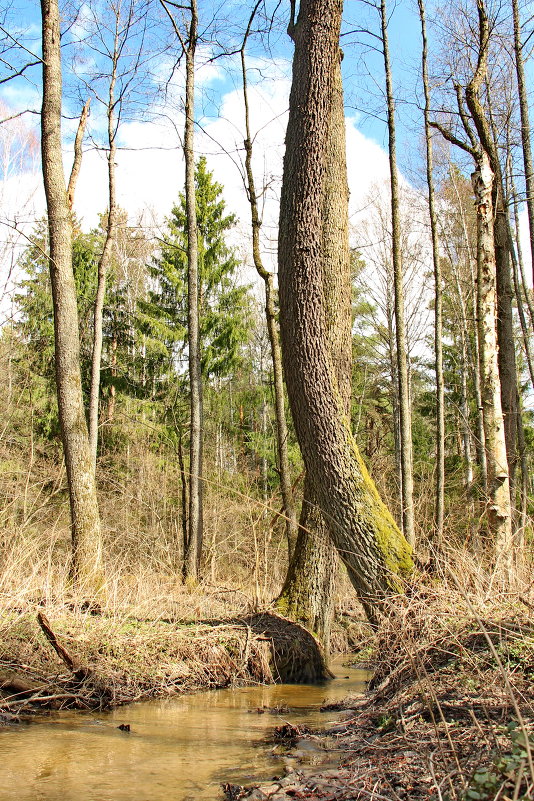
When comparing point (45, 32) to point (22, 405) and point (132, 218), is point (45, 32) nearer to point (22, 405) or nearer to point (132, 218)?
point (22, 405)

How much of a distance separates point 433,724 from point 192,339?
364 inches

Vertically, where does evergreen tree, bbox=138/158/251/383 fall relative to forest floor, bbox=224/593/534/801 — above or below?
above

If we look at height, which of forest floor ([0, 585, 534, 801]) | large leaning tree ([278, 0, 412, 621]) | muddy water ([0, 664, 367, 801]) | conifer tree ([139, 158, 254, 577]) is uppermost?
conifer tree ([139, 158, 254, 577])

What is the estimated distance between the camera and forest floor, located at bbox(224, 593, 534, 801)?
2.53 metres

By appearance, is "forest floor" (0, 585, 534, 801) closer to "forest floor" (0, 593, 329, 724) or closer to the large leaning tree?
"forest floor" (0, 593, 329, 724)

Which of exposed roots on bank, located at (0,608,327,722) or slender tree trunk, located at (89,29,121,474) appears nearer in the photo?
exposed roots on bank, located at (0,608,327,722)

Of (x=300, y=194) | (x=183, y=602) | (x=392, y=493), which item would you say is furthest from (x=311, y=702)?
(x=392, y=493)

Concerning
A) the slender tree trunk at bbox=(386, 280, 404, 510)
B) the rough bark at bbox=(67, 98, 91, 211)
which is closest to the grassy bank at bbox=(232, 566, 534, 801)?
the rough bark at bbox=(67, 98, 91, 211)

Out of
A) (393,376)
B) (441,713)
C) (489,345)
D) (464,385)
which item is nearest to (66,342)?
(489,345)

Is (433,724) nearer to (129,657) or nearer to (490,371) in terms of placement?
(129,657)

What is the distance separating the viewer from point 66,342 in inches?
322

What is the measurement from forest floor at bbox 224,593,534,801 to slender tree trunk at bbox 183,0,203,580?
6.15m

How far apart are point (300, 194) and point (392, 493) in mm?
12863

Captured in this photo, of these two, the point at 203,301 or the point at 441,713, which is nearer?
the point at 441,713
